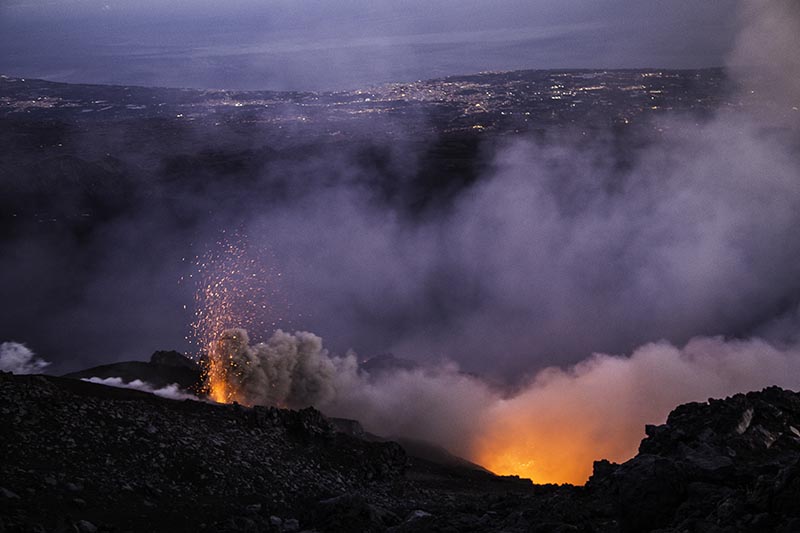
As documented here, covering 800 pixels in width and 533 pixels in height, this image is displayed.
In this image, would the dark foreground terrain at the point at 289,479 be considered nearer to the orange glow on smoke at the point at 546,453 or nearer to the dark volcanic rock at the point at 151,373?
the dark volcanic rock at the point at 151,373

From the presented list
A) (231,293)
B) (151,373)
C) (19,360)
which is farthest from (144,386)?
(231,293)

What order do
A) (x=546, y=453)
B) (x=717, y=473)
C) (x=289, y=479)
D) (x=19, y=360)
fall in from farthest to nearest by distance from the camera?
(x=19, y=360) → (x=546, y=453) → (x=289, y=479) → (x=717, y=473)

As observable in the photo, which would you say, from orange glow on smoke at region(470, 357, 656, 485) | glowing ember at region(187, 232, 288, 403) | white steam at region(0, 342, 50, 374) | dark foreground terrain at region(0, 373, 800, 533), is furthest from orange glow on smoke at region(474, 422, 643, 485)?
white steam at region(0, 342, 50, 374)

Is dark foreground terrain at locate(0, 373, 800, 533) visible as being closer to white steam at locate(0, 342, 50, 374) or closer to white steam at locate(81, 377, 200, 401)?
white steam at locate(81, 377, 200, 401)

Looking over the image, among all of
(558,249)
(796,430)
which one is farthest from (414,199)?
(796,430)

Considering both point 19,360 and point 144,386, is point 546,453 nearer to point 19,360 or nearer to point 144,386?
point 144,386
